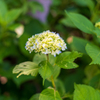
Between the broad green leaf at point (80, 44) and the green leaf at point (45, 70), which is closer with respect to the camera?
the green leaf at point (45, 70)

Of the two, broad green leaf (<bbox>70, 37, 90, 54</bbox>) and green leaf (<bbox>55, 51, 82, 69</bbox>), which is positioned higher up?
green leaf (<bbox>55, 51, 82, 69</bbox>)

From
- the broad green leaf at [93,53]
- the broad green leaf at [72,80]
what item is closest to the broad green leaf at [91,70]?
the broad green leaf at [72,80]

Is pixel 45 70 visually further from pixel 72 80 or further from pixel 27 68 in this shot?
pixel 72 80

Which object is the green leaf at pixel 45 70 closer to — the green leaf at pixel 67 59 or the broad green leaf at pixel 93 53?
the green leaf at pixel 67 59

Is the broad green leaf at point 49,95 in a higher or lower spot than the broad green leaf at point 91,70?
higher

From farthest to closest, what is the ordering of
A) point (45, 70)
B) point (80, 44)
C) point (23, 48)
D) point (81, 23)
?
1. point (23, 48)
2. point (80, 44)
3. point (81, 23)
4. point (45, 70)

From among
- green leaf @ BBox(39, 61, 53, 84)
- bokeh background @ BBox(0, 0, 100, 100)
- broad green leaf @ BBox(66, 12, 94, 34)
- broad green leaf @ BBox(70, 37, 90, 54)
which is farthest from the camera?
bokeh background @ BBox(0, 0, 100, 100)

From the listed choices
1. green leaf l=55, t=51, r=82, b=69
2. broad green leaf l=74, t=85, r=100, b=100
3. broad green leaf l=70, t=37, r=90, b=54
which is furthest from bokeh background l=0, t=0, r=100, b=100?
green leaf l=55, t=51, r=82, b=69

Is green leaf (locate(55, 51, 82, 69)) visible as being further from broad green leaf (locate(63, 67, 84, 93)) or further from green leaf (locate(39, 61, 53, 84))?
broad green leaf (locate(63, 67, 84, 93))

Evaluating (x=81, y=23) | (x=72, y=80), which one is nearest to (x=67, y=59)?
(x=81, y=23)
